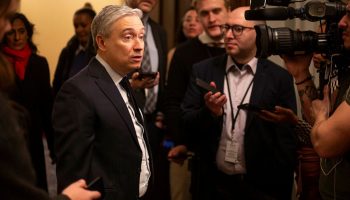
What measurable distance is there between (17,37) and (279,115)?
173 centimetres

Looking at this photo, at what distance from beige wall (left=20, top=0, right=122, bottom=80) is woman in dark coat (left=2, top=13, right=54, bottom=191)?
2044 mm

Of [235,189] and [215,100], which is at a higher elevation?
[215,100]

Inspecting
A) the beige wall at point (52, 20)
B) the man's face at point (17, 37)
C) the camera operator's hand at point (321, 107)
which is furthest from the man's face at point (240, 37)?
the beige wall at point (52, 20)

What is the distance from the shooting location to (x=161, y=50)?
9.09 ft

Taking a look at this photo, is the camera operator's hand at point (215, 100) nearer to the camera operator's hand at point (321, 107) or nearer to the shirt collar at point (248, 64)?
the shirt collar at point (248, 64)

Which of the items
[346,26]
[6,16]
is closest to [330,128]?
[346,26]

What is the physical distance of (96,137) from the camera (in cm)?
166

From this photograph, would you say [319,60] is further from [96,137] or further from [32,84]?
[32,84]

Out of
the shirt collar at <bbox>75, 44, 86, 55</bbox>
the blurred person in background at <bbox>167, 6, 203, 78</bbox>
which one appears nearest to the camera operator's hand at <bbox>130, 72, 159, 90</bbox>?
the blurred person in background at <bbox>167, 6, 203, 78</bbox>

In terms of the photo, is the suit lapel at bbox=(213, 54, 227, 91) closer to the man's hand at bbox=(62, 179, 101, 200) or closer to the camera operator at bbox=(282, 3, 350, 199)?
the camera operator at bbox=(282, 3, 350, 199)

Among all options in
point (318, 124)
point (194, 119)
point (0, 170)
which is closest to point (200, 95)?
point (194, 119)

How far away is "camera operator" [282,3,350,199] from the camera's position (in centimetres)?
148

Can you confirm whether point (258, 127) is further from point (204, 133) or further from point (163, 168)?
point (163, 168)

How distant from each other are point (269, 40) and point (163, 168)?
1468 millimetres
